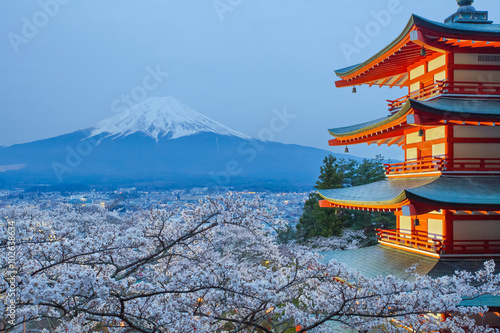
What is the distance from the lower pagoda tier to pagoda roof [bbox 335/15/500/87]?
3286 mm

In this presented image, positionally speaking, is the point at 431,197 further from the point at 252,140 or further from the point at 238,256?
the point at 252,140

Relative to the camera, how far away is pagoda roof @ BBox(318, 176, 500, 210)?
7.44 metres

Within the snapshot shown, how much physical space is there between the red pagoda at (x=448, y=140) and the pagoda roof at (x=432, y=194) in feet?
0.07

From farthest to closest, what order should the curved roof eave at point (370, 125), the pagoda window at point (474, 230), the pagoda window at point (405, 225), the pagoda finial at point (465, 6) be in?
the pagoda finial at point (465, 6)
the pagoda window at point (405, 225)
the pagoda window at point (474, 230)
the curved roof eave at point (370, 125)

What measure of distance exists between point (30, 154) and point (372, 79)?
2899 inches

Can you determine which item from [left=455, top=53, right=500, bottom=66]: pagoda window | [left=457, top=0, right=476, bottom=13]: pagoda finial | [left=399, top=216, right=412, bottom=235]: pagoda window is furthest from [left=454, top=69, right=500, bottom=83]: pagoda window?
[left=399, top=216, right=412, bottom=235]: pagoda window

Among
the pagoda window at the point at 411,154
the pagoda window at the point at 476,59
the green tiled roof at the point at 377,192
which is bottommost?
the green tiled roof at the point at 377,192

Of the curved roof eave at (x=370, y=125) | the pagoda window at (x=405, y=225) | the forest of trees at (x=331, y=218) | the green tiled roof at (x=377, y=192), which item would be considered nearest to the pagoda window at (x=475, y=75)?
the curved roof eave at (x=370, y=125)

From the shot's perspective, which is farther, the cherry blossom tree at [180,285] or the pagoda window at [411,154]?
the pagoda window at [411,154]

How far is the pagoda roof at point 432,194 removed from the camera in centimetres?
744

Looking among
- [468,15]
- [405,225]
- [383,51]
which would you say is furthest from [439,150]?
[468,15]

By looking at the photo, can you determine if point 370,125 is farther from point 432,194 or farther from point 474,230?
point 474,230

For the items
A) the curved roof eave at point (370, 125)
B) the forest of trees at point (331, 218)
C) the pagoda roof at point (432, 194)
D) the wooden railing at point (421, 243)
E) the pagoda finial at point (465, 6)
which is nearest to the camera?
the pagoda roof at point (432, 194)

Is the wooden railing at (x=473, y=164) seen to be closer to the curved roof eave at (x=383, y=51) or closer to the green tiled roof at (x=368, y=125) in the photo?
the green tiled roof at (x=368, y=125)
